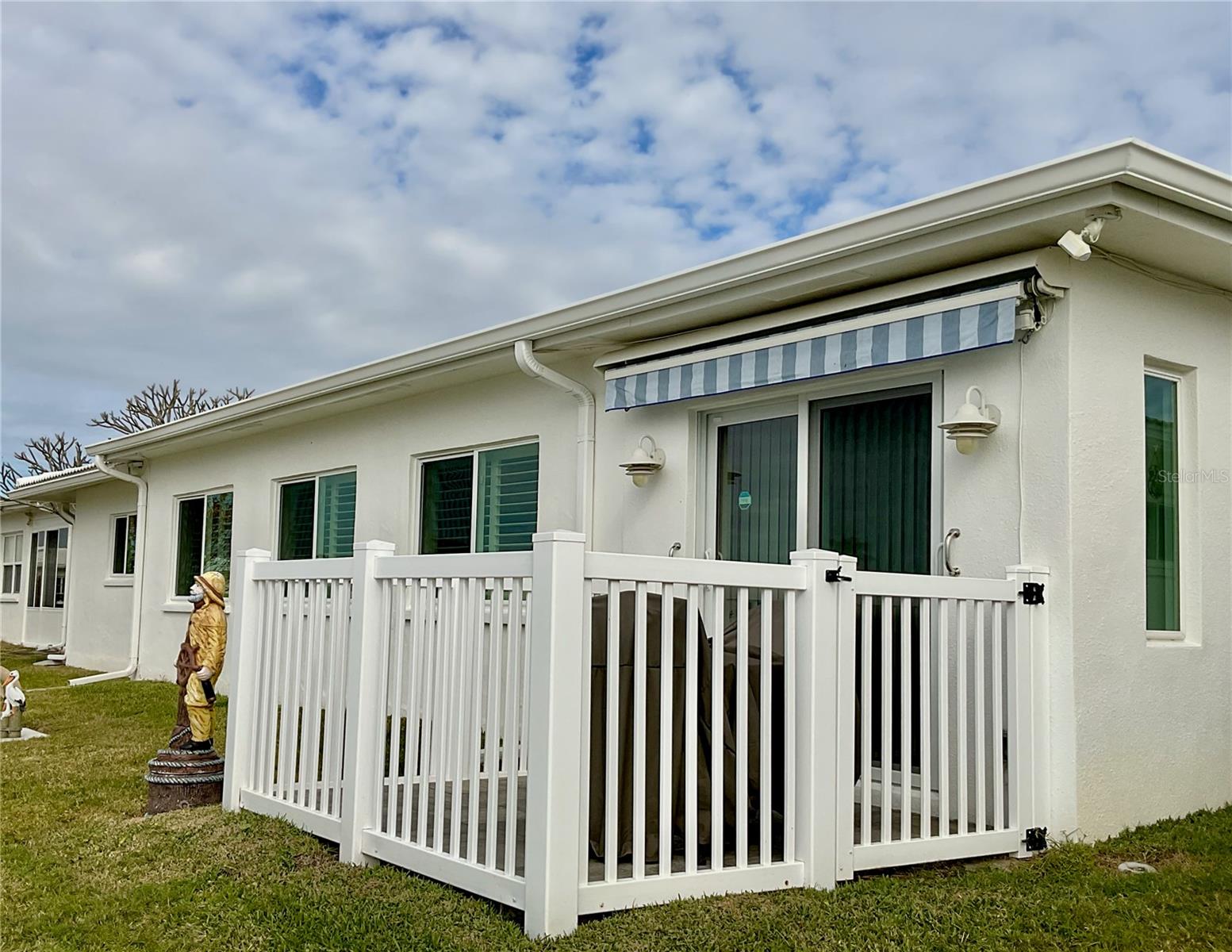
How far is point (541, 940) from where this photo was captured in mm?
3305

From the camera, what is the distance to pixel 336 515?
9.78 metres

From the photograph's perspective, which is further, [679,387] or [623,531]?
[623,531]

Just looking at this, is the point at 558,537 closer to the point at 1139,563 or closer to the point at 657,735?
the point at 657,735

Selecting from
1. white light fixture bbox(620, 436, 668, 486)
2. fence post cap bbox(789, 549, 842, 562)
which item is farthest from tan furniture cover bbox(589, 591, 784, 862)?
white light fixture bbox(620, 436, 668, 486)

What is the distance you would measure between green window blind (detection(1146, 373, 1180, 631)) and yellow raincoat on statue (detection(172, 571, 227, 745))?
4631 mm

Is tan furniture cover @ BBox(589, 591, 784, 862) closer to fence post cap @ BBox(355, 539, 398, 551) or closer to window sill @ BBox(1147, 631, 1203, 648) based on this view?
fence post cap @ BBox(355, 539, 398, 551)

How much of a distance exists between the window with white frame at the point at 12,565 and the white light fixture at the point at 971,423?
66.1 ft

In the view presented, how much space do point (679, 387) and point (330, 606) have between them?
2.33 m

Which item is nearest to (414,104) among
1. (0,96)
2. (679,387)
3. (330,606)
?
(0,96)

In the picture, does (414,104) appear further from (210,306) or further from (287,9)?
(210,306)

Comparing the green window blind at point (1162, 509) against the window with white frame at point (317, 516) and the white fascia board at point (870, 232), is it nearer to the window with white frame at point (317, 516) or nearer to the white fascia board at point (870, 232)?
the white fascia board at point (870, 232)

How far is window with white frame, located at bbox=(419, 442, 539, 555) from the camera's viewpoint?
777cm

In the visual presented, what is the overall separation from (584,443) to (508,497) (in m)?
1.11

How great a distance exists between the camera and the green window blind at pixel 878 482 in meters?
5.28
